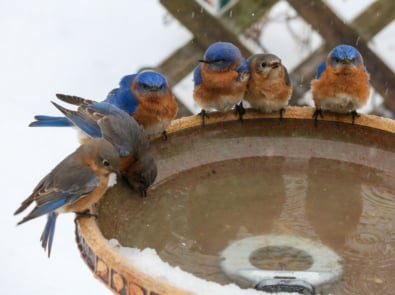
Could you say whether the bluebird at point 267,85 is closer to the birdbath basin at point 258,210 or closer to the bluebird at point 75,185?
the birdbath basin at point 258,210

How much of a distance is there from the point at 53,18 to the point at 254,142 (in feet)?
13.1

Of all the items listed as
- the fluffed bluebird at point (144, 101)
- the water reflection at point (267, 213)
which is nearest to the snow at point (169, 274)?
the water reflection at point (267, 213)

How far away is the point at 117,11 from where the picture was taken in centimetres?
809

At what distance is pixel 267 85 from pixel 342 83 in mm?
380

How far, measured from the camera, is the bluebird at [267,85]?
15.2ft

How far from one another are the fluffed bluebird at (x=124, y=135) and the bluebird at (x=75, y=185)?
0.16 metres

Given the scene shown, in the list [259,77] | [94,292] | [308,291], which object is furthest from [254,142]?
[94,292]

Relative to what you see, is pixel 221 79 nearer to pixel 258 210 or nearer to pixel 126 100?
pixel 126 100

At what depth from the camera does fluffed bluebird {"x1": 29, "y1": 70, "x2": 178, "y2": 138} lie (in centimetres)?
476

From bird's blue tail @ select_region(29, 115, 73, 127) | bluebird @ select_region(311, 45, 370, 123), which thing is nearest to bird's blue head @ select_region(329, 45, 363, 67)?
bluebird @ select_region(311, 45, 370, 123)

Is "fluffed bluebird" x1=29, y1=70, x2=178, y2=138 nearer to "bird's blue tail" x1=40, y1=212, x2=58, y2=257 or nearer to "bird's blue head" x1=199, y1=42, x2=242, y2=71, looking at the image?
"bird's blue head" x1=199, y1=42, x2=242, y2=71

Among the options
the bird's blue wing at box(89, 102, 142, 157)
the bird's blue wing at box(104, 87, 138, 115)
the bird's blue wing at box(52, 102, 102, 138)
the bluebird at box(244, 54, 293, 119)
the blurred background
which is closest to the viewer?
the bird's blue wing at box(89, 102, 142, 157)

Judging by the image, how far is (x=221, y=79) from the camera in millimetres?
4871

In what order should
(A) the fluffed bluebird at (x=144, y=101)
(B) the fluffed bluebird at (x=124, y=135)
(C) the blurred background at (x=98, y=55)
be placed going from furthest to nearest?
(C) the blurred background at (x=98, y=55), (A) the fluffed bluebird at (x=144, y=101), (B) the fluffed bluebird at (x=124, y=135)
